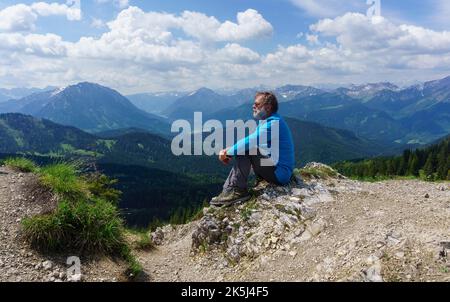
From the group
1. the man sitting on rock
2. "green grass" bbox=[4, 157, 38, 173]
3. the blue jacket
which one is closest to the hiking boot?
the man sitting on rock

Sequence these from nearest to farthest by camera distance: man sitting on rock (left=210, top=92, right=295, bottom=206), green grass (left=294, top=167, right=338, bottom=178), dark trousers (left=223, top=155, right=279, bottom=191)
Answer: man sitting on rock (left=210, top=92, right=295, bottom=206)
dark trousers (left=223, top=155, right=279, bottom=191)
green grass (left=294, top=167, right=338, bottom=178)

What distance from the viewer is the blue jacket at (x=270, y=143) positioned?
11867 millimetres

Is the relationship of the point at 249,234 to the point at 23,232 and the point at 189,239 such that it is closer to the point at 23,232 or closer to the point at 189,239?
the point at 189,239

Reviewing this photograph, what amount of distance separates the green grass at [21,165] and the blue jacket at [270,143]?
301 inches

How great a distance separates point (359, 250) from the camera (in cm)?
890

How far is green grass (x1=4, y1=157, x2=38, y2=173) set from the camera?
13.9 metres

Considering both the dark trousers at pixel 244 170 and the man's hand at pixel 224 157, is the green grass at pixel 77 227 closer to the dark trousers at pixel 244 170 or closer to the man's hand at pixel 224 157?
the man's hand at pixel 224 157

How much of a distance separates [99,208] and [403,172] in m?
87.2

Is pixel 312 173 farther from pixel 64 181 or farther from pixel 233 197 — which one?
pixel 64 181

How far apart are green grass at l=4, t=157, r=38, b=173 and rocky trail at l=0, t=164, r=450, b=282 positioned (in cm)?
42

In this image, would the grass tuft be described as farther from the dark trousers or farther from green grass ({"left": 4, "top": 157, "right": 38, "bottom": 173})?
the dark trousers

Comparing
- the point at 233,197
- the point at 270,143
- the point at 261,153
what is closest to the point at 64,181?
the point at 233,197

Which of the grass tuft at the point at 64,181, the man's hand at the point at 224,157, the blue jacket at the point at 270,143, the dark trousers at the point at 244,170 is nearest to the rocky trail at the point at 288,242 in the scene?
the grass tuft at the point at 64,181

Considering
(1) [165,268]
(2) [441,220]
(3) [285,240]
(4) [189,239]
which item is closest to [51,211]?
(1) [165,268]
